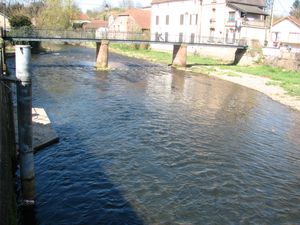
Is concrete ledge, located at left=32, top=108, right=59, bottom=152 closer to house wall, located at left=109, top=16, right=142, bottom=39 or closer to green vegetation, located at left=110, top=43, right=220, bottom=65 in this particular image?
green vegetation, located at left=110, top=43, right=220, bottom=65

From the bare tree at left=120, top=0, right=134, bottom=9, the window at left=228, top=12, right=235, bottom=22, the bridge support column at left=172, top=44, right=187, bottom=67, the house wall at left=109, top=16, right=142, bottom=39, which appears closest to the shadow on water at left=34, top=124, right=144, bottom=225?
the bridge support column at left=172, top=44, right=187, bottom=67

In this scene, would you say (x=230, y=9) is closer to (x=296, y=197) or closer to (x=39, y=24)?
(x=39, y=24)

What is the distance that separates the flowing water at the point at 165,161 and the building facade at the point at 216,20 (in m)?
29.3

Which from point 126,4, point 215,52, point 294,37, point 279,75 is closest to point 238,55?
point 215,52

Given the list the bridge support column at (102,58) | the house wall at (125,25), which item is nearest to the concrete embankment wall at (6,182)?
the bridge support column at (102,58)

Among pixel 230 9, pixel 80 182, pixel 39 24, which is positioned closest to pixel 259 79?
pixel 230 9

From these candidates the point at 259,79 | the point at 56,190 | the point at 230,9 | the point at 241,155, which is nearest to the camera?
the point at 56,190

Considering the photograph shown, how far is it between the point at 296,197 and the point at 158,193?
4.83m

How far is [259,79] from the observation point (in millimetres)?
40781

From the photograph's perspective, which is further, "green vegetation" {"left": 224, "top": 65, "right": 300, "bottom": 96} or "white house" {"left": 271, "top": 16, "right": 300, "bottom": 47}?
"white house" {"left": 271, "top": 16, "right": 300, "bottom": 47}

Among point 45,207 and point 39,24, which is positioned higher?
point 39,24

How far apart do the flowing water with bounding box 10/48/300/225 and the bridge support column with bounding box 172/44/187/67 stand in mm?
20505

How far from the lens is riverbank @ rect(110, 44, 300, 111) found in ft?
107

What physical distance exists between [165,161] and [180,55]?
3565 cm
